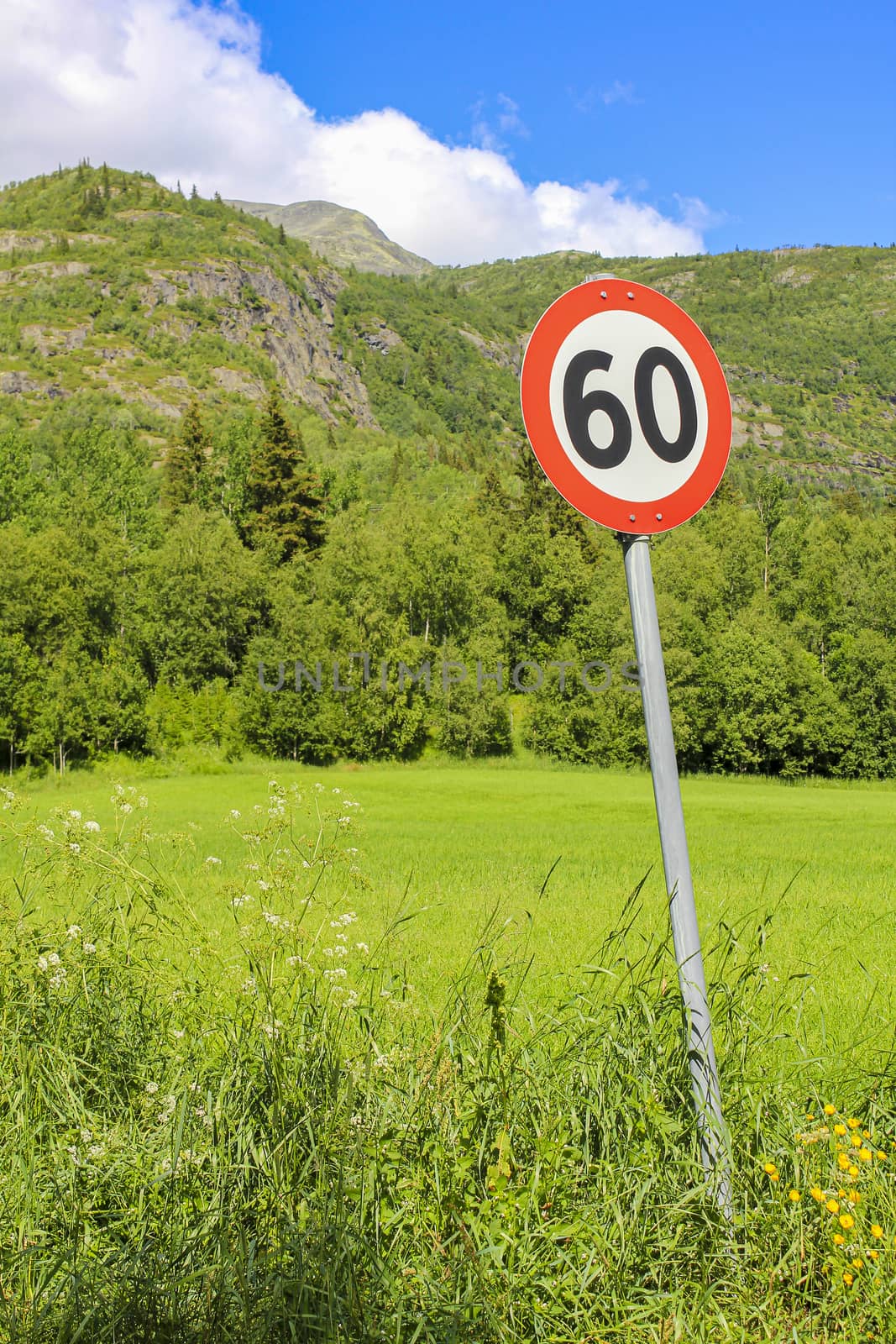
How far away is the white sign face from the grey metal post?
0.88 ft

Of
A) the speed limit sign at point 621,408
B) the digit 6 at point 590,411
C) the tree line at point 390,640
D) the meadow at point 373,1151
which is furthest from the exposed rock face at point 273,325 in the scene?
the digit 6 at point 590,411

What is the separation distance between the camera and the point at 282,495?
5550 cm

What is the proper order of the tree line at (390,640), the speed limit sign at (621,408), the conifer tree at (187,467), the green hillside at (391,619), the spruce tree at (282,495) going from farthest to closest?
the conifer tree at (187,467) < the spruce tree at (282,495) < the green hillside at (391,619) < the tree line at (390,640) < the speed limit sign at (621,408)

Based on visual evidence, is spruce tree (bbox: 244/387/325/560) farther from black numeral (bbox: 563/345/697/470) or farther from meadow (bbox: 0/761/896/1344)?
black numeral (bbox: 563/345/697/470)

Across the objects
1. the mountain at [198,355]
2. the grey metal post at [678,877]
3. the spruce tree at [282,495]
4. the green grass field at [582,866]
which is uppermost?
the mountain at [198,355]

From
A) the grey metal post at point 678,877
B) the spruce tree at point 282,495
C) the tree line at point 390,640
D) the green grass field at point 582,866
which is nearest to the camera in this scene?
the grey metal post at point 678,877

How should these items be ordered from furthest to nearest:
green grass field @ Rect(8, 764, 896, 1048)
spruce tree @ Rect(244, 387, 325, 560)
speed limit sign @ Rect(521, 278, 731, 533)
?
1. spruce tree @ Rect(244, 387, 325, 560)
2. green grass field @ Rect(8, 764, 896, 1048)
3. speed limit sign @ Rect(521, 278, 731, 533)

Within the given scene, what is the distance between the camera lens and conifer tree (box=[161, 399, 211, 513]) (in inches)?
2557

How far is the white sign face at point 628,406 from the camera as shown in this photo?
316cm

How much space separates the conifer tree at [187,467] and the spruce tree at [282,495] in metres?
10.9

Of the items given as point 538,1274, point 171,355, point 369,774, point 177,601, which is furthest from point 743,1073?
point 171,355

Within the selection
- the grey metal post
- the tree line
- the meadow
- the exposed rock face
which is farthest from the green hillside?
the exposed rock face

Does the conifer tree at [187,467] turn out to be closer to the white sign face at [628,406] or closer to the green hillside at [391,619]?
the green hillside at [391,619]

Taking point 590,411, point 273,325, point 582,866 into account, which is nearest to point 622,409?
point 590,411
